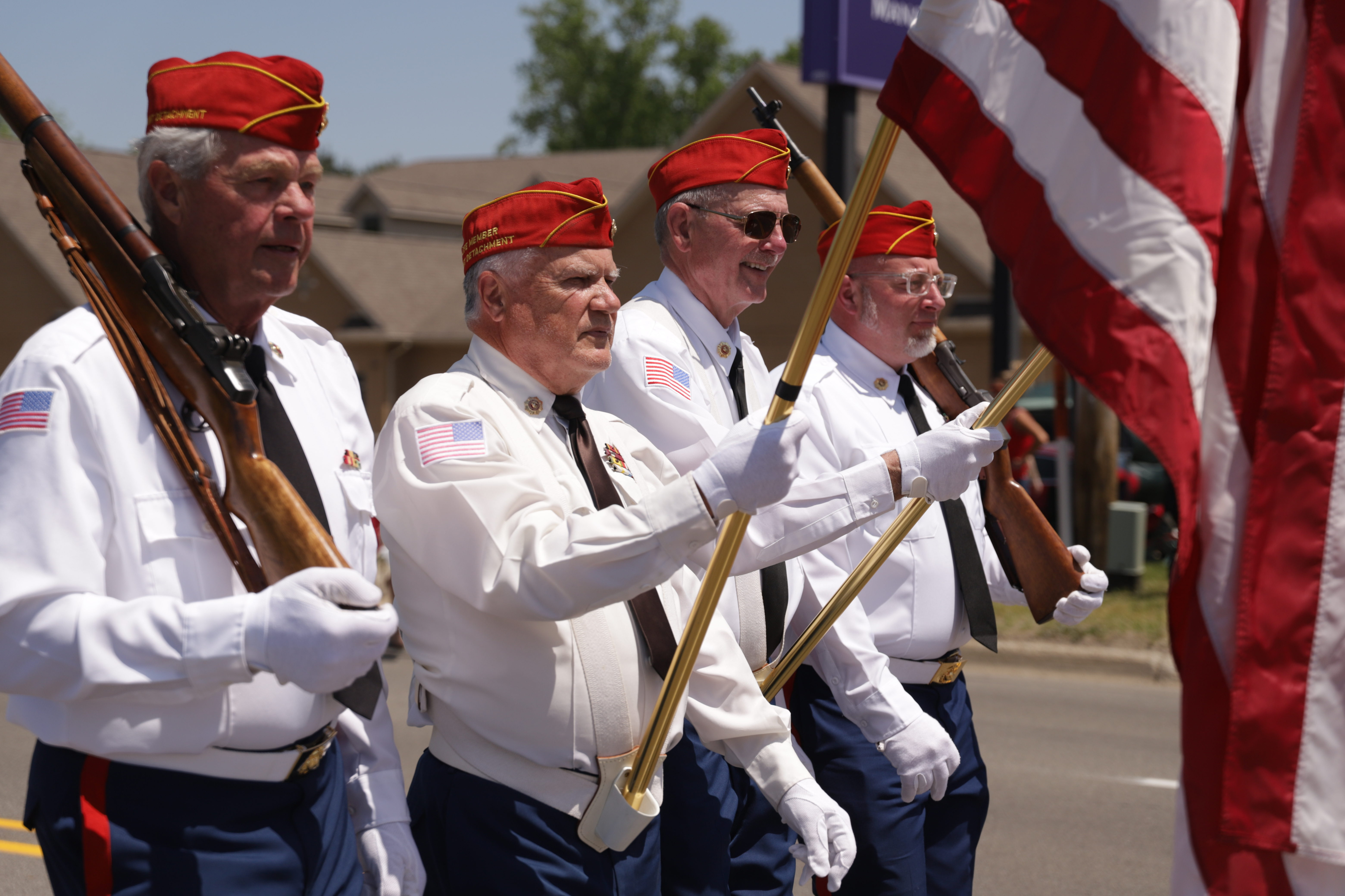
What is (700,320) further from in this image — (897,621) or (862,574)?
(897,621)

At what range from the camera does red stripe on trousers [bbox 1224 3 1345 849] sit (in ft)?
7.04

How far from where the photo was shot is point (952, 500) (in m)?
3.87

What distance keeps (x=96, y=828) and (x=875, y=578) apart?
2187mm

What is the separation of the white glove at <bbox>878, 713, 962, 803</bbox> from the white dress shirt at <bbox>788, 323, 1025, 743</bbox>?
25 mm

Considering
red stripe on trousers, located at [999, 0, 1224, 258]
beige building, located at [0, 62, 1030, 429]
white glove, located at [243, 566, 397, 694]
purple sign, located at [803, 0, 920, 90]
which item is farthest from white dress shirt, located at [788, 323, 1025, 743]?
beige building, located at [0, 62, 1030, 429]

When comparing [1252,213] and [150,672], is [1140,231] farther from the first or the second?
[150,672]

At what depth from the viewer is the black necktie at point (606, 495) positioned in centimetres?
269

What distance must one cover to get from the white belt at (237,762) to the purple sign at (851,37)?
8712 mm

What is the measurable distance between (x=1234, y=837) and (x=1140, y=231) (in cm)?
99

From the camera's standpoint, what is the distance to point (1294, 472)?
2188 mm

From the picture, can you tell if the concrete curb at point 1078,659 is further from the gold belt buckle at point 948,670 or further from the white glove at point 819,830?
the white glove at point 819,830

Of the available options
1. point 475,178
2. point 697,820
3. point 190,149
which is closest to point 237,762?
point 190,149

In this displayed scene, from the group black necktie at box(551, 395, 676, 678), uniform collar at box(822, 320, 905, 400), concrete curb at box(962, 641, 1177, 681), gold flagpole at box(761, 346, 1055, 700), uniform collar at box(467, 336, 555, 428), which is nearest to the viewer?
black necktie at box(551, 395, 676, 678)

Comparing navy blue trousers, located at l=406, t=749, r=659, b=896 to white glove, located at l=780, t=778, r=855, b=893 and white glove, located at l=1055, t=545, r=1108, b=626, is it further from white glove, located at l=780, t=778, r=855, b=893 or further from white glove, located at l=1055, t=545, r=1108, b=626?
white glove, located at l=1055, t=545, r=1108, b=626
